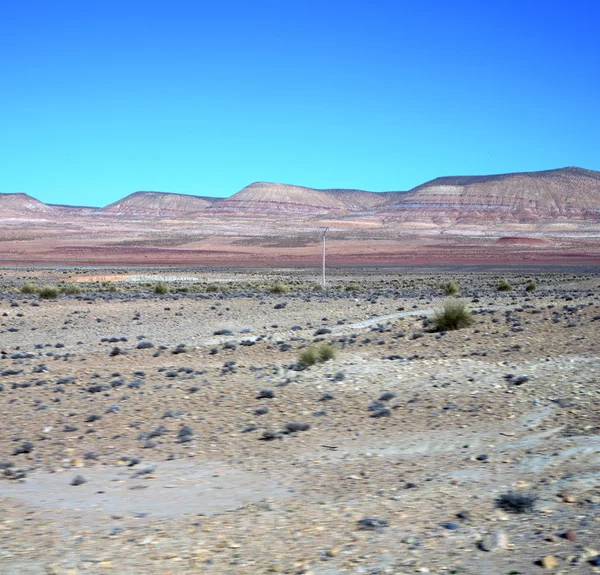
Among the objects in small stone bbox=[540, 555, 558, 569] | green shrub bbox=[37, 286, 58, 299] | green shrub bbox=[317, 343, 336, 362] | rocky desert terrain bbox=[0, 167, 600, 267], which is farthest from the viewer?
rocky desert terrain bbox=[0, 167, 600, 267]

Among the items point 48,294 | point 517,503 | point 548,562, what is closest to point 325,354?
point 517,503

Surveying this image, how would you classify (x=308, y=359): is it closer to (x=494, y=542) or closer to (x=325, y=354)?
(x=325, y=354)

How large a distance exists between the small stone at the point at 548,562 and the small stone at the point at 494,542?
320 millimetres

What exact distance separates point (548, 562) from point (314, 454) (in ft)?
11.8

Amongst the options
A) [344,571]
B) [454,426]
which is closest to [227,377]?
[454,426]

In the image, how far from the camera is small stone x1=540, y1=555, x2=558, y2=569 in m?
4.84

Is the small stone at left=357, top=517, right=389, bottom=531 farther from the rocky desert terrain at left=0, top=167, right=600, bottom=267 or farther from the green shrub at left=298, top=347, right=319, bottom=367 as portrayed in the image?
the rocky desert terrain at left=0, top=167, right=600, bottom=267

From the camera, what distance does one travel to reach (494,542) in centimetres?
525

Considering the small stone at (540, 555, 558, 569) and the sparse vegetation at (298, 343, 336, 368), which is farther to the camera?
the sparse vegetation at (298, 343, 336, 368)

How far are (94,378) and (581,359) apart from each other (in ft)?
26.7

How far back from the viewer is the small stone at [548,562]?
191 inches

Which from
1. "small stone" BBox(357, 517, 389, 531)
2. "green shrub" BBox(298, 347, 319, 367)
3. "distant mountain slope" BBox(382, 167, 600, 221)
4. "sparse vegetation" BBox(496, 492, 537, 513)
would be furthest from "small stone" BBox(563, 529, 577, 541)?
"distant mountain slope" BBox(382, 167, 600, 221)

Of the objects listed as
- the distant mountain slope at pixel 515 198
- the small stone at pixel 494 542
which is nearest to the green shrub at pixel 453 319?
the small stone at pixel 494 542

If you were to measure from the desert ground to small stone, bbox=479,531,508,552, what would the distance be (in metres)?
0.01
